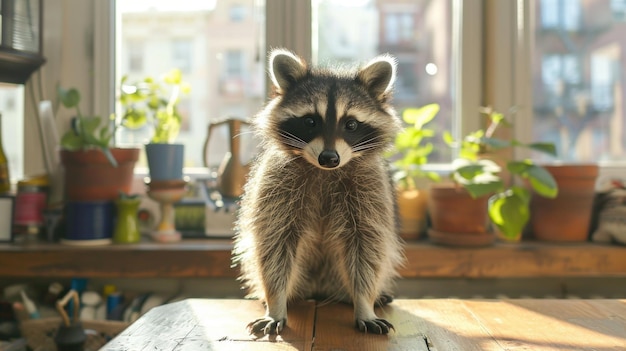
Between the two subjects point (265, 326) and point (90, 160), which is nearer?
point (265, 326)

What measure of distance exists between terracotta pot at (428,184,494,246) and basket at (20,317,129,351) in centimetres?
135

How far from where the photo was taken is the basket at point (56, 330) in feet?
→ 6.51

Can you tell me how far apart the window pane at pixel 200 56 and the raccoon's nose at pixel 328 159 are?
1.40 meters

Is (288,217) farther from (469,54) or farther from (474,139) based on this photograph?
(469,54)

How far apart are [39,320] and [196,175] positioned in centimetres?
93

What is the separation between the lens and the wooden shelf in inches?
80.7

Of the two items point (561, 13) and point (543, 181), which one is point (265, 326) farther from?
point (561, 13)

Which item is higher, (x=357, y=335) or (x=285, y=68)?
(x=285, y=68)

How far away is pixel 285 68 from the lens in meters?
1.34

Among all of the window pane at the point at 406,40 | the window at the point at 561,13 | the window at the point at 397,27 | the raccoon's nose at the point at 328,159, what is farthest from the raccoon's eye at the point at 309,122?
the window at the point at 561,13

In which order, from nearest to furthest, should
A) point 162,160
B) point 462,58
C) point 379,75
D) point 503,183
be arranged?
point 379,75 < point 503,183 < point 162,160 < point 462,58

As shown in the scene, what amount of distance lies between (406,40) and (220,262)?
1.42 m

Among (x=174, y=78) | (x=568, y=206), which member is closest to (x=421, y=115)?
(x=568, y=206)

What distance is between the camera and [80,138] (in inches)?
84.4
